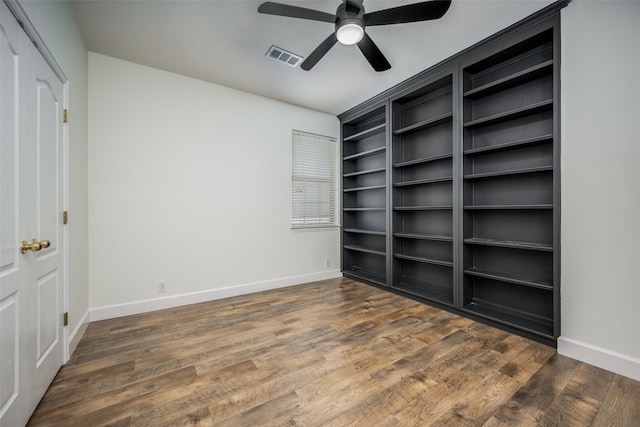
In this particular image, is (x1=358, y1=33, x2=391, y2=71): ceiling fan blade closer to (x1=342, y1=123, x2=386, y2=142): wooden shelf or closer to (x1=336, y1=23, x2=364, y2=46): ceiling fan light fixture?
(x1=336, y1=23, x2=364, y2=46): ceiling fan light fixture

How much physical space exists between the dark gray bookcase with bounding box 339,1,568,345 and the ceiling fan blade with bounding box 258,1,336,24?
5.57ft

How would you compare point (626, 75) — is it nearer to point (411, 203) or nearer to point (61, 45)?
point (411, 203)

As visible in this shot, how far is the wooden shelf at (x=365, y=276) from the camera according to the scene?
3.85m

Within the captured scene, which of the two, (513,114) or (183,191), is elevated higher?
(513,114)

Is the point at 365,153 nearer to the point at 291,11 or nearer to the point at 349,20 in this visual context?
the point at 349,20

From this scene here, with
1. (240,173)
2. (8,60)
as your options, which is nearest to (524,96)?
(240,173)

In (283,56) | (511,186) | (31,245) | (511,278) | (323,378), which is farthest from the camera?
(283,56)

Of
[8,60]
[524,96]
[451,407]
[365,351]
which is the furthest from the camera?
[524,96]

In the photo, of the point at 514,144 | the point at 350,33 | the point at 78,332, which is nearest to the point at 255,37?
the point at 350,33

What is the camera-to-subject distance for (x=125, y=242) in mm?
2867

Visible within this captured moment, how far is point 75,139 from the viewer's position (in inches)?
88.5

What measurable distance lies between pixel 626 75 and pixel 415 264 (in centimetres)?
258

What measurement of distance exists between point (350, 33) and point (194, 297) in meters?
3.22

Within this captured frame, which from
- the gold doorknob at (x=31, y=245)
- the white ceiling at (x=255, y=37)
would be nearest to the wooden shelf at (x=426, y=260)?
the white ceiling at (x=255, y=37)
